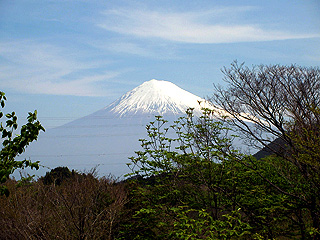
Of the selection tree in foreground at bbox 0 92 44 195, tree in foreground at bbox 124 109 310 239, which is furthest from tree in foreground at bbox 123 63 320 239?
tree in foreground at bbox 0 92 44 195

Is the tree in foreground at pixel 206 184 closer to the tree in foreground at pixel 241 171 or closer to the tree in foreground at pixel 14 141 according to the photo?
the tree in foreground at pixel 241 171

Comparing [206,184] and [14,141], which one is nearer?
[14,141]

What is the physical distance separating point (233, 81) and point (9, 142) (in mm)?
9375

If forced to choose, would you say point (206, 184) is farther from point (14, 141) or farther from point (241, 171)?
point (14, 141)

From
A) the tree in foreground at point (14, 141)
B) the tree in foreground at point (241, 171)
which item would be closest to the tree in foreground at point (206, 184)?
the tree in foreground at point (241, 171)

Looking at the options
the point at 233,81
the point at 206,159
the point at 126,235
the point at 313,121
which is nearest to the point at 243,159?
the point at 206,159

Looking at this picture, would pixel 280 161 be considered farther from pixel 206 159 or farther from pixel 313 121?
pixel 206 159

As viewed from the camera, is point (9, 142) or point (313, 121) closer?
point (9, 142)

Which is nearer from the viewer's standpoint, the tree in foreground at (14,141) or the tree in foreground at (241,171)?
the tree in foreground at (14,141)

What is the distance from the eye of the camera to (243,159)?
11.1 metres

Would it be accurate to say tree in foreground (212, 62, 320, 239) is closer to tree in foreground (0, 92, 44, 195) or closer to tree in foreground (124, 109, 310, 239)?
tree in foreground (124, 109, 310, 239)

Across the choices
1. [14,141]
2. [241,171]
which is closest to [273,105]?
[241,171]

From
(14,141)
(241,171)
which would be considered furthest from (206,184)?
(14,141)

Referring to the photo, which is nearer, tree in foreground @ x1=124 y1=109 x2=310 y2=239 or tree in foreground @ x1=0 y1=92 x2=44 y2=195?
tree in foreground @ x1=0 y1=92 x2=44 y2=195
